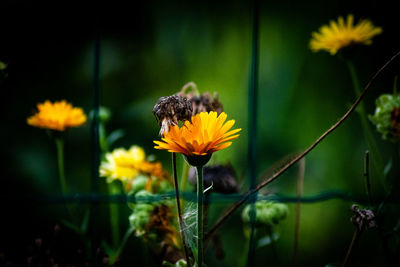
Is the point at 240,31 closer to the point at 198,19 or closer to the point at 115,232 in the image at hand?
the point at 198,19

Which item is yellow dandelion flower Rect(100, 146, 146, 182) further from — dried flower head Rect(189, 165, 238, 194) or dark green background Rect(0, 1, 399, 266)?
dark green background Rect(0, 1, 399, 266)

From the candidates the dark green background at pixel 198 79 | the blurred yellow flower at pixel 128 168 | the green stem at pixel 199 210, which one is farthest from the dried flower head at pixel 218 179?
the dark green background at pixel 198 79

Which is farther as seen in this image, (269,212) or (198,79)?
(198,79)

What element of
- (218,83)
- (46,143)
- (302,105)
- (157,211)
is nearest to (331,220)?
(302,105)

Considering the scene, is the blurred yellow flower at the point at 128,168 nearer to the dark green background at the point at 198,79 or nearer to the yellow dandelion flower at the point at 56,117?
the yellow dandelion flower at the point at 56,117

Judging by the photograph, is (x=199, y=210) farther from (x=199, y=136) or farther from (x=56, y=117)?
(x=56, y=117)

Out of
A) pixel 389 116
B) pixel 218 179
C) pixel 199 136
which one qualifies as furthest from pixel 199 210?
pixel 389 116
